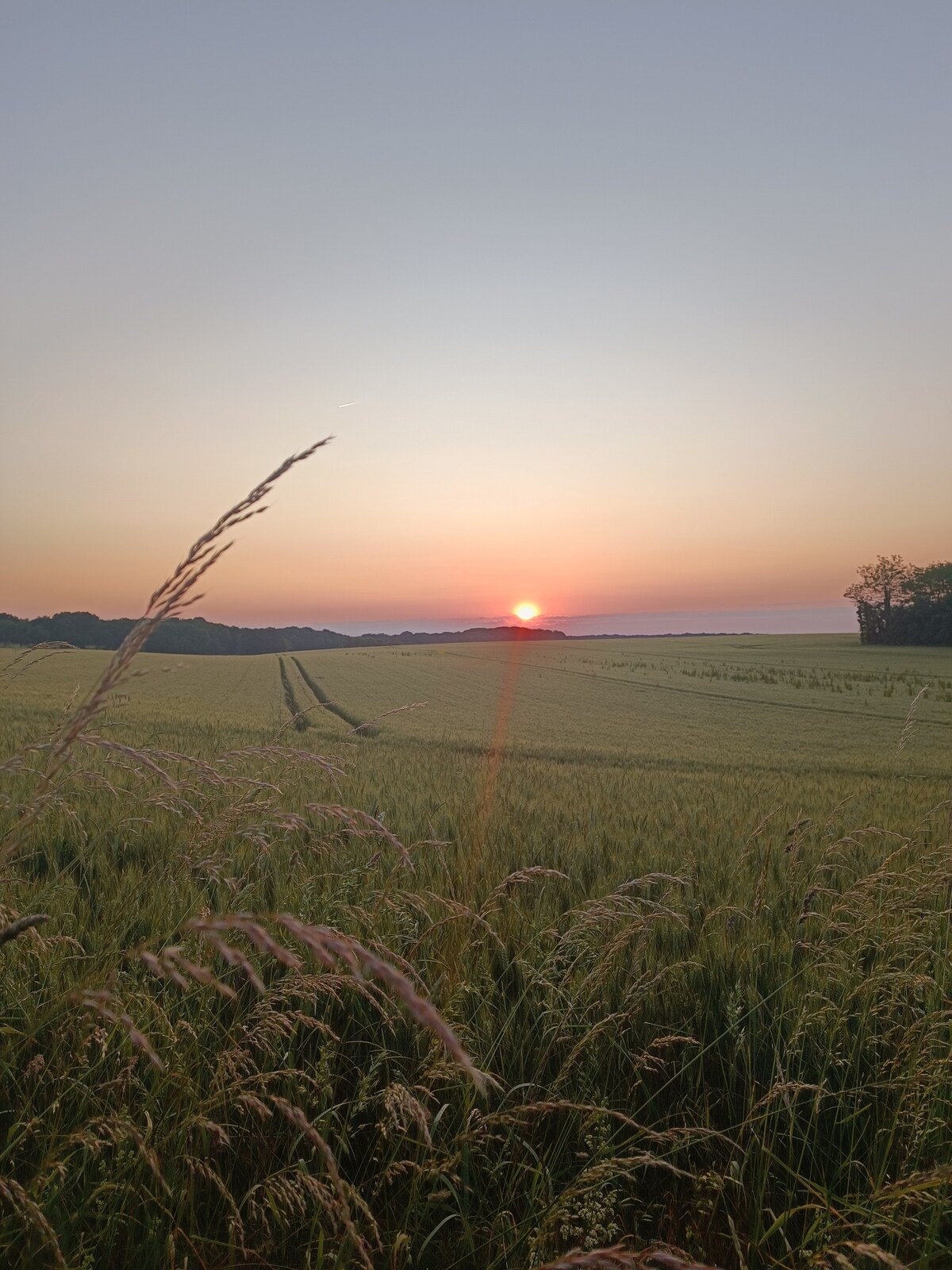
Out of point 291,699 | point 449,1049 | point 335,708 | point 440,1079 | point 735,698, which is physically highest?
point 449,1049

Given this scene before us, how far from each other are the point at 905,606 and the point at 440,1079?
104m

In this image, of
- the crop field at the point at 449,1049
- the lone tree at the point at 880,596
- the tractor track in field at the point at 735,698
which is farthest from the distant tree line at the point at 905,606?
the crop field at the point at 449,1049

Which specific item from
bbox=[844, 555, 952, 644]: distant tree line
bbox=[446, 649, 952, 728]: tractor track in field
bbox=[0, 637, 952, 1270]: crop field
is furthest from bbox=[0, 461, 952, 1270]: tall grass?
bbox=[844, 555, 952, 644]: distant tree line

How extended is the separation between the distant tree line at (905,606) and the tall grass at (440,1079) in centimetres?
9832

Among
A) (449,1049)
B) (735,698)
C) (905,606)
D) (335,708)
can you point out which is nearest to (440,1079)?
(449,1049)

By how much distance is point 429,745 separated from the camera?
17.5 meters

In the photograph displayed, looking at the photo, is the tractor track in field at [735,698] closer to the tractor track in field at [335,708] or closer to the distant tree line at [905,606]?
the tractor track in field at [335,708]

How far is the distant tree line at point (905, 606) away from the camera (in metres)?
86.2

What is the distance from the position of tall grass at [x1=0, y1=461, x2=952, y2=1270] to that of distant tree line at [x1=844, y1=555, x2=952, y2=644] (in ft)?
323

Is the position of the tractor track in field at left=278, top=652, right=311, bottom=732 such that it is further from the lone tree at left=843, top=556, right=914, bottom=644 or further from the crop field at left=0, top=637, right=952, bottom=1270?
the lone tree at left=843, top=556, right=914, bottom=644

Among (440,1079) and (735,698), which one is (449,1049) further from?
(735,698)

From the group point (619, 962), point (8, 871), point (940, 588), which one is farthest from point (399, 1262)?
point (940, 588)

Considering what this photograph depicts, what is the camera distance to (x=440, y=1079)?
2.23 metres

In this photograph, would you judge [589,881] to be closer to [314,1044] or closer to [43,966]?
[314,1044]
